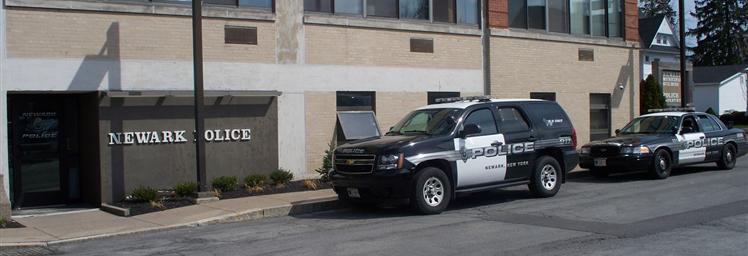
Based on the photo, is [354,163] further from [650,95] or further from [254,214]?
[650,95]

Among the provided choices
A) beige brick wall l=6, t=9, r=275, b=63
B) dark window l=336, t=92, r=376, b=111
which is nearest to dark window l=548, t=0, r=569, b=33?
dark window l=336, t=92, r=376, b=111

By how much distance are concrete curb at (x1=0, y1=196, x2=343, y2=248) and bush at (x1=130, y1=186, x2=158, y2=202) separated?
219 centimetres

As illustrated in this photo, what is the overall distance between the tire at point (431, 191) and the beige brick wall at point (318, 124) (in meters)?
5.18

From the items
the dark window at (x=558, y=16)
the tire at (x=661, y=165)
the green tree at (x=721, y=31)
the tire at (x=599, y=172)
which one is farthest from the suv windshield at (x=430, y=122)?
the green tree at (x=721, y=31)

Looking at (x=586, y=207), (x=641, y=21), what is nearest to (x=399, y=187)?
(x=586, y=207)

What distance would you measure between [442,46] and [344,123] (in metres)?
3.73

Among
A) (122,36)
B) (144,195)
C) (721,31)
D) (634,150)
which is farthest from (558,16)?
(721,31)

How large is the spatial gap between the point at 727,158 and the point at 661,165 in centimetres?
294

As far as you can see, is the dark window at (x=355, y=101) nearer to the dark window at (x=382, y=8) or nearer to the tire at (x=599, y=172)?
the dark window at (x=382, y=8)

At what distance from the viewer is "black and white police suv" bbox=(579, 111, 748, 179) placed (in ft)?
50.9

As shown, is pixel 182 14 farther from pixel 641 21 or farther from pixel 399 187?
pixel 641 21

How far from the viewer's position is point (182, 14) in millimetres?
14320

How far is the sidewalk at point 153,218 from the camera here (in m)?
10.5

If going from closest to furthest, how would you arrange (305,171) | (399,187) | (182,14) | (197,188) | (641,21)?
(399,187) < (197,188) < (182,14) < (305,171) < (641,21)
